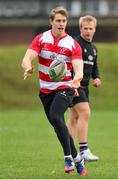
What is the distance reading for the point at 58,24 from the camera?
9945mm

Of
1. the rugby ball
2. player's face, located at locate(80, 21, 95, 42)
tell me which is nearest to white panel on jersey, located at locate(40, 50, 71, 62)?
the rugby ball

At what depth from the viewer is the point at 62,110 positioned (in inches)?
385

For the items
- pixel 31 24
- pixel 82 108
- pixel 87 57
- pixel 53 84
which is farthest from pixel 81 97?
pixel 31 24

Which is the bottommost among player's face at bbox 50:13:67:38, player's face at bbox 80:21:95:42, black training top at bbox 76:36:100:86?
black training top at bbox 76:36:100:86

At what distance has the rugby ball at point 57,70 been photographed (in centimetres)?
970

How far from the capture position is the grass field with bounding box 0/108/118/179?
32.8 ft

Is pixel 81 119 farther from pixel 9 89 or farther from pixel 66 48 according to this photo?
pixel 9 89

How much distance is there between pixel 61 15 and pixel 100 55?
2232 centimetres

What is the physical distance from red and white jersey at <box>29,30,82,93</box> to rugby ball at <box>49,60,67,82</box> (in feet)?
0.43

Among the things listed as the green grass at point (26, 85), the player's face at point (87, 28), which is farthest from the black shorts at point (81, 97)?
the green grass at point (26, 85)

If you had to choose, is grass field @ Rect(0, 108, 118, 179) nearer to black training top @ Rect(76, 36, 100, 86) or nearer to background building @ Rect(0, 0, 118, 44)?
black training top @ Rect(76, 36, 100, 86)

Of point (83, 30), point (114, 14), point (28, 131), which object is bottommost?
point (114, 14)

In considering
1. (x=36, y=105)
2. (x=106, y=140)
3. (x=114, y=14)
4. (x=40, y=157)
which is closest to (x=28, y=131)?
(x=106, y=140)

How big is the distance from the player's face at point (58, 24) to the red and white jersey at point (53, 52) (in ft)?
0.19
